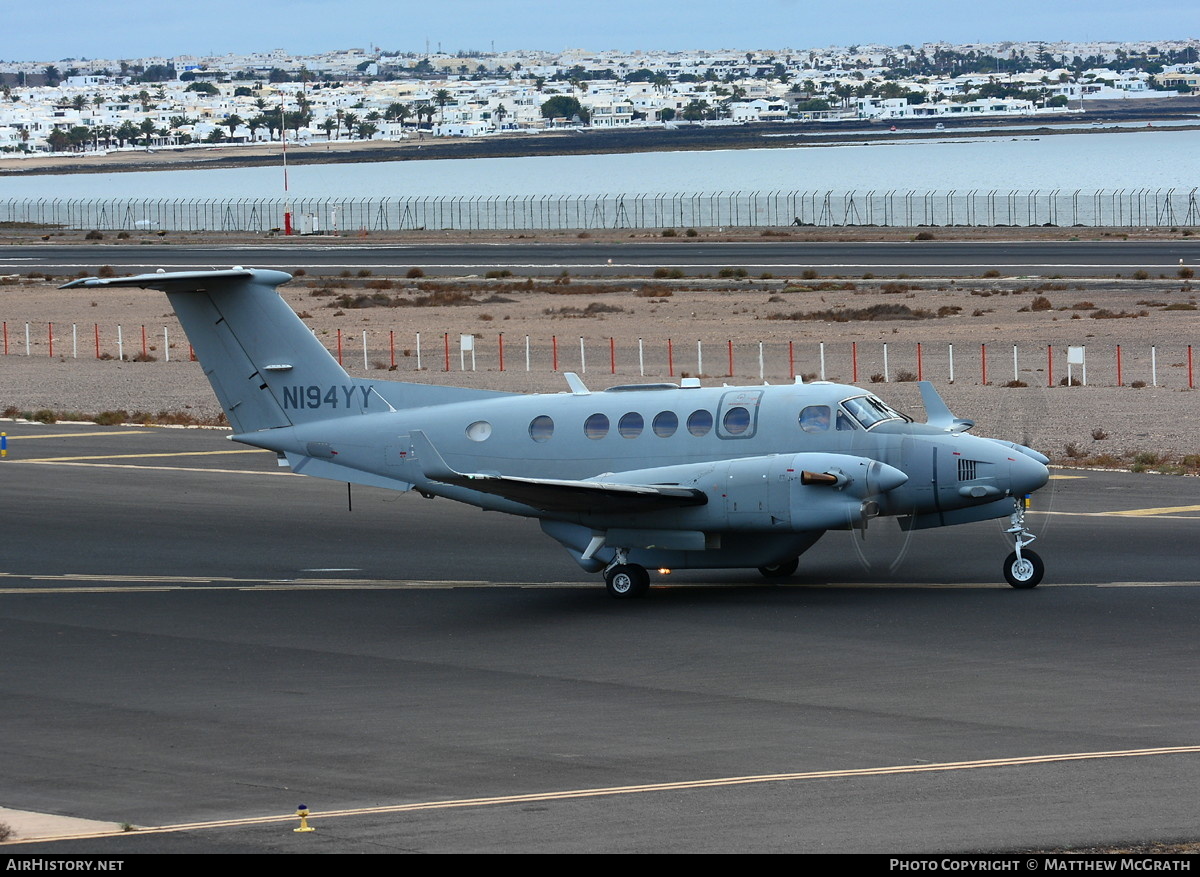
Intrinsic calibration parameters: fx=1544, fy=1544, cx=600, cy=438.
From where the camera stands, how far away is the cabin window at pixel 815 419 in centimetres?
2438

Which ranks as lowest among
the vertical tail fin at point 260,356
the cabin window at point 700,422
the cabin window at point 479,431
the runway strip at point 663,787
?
the runway strip at point 663,787

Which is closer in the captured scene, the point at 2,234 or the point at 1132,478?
the point at 1132,478

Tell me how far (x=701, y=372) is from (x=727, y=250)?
54.5 m

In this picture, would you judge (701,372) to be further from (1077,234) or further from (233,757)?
(1077,234)

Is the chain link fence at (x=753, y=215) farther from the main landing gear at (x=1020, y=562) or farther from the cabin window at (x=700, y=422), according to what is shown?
the cabin window at (x=700, y=422)

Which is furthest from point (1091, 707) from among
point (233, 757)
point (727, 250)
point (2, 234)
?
point (2, 234)

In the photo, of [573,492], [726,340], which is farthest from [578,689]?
[726,340]

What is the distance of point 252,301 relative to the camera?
27344mm

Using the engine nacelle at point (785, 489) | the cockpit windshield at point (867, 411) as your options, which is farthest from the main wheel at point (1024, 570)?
the cockpit windshield at point (867, 411)

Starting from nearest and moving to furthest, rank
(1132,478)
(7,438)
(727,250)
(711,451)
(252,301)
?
(711,451)
(252,301)
(1132,478)
(7,438)
(727,250)

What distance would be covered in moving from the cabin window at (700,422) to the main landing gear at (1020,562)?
4.91 metres

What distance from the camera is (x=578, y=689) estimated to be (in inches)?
746

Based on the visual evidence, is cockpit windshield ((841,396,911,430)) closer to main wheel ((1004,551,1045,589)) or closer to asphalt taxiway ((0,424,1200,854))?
asphalt taxiway ((0,424,1200,854))

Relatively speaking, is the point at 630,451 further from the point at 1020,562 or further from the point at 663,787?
the point at 663,787
